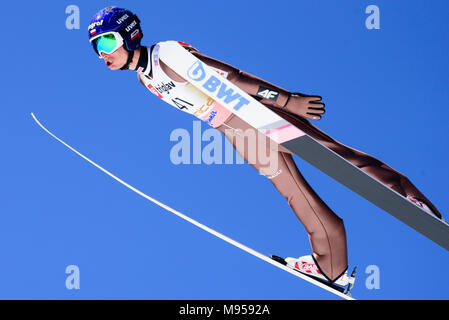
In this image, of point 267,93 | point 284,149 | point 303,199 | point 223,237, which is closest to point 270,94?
point 267,93

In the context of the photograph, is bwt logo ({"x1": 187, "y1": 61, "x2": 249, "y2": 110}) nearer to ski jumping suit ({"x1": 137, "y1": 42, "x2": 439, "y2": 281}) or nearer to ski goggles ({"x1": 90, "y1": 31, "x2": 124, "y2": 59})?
ski jumping suit ({"x1": 137, "y1": 42, "x2": 439, "y2": 281})

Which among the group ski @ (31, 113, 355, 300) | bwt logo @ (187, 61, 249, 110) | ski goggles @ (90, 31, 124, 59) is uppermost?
ski goggles @ (90, 31, 124, 59)

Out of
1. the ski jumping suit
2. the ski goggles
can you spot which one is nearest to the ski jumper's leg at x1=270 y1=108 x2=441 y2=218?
the ski jumping suit

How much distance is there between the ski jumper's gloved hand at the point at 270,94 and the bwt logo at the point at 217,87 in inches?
2.9

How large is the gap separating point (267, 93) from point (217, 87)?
0.61 ft

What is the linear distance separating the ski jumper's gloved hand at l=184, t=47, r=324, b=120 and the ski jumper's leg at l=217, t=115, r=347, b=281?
0.43 feet

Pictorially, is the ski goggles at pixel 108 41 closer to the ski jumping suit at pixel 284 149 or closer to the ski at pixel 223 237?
the ski jumping suit at pixel 284 149

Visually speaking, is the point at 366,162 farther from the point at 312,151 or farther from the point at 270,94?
the point at 270,94

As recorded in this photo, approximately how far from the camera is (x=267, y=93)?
2193mm

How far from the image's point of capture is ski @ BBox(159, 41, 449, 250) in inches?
81.0
